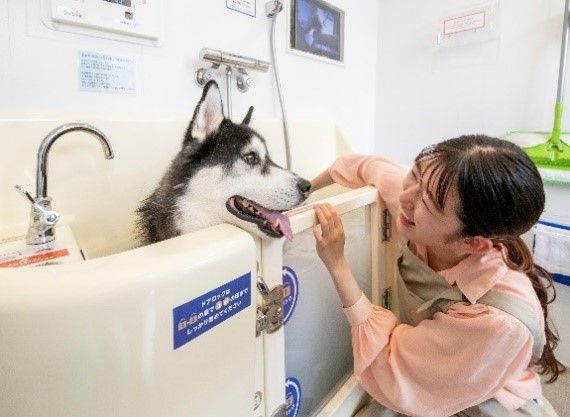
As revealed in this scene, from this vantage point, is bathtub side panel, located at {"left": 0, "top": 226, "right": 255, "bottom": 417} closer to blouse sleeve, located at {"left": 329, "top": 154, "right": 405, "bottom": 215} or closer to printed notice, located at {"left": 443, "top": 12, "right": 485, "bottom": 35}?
blouse sleeve, located at {"left": 329, "top": 154, "right": 405, "bottom": 215}

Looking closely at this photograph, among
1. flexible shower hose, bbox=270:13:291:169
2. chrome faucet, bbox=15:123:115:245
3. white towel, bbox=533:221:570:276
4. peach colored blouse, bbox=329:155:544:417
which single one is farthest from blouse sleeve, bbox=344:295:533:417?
white towel, bbox=533:221:570:276

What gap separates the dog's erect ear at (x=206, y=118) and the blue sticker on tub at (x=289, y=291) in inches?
12.0

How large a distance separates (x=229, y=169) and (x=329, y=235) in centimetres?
23

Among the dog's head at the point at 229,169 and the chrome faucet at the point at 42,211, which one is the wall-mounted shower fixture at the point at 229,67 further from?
the chrome faucet at the point at 42,211

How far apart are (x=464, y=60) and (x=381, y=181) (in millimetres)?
1009

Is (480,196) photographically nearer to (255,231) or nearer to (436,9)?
(255,231)

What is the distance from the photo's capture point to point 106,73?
0.87m

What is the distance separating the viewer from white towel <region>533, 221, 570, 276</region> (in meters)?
1.30

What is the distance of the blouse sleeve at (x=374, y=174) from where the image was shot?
2.88ft

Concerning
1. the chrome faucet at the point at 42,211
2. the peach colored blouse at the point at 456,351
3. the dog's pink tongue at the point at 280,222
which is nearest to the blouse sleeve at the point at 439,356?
the peach colored blouse at the point at 456,351

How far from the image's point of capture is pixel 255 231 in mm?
515

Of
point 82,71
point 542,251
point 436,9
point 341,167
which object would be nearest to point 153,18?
point 82,71

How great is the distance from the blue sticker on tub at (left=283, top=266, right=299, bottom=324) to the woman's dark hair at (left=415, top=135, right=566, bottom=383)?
0.29m

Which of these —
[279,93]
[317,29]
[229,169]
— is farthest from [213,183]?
[317,29]
